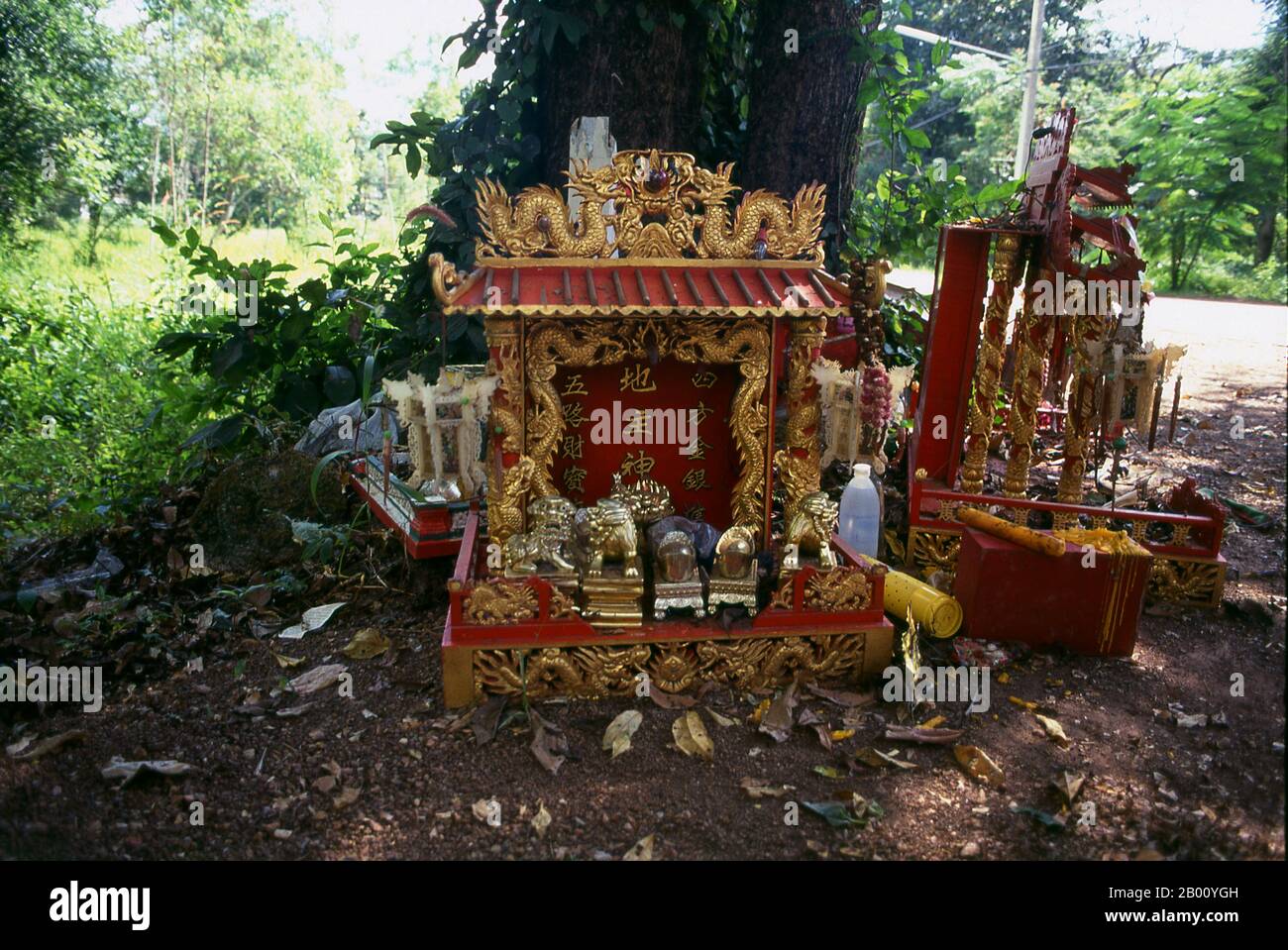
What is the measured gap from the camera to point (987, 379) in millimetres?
5879

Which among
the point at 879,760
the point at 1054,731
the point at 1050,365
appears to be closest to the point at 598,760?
the point at 879,760

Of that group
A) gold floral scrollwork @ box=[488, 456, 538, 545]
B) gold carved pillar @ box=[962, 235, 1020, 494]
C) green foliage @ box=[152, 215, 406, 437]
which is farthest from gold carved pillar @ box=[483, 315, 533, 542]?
gold carved pillar @ box=[962, 235, 1020, 494]

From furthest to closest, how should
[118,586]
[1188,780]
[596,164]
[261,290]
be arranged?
[261,290] < [596,164] < [118,586] < [1188,780]

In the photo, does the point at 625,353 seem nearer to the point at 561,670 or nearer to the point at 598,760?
the point at 561,670

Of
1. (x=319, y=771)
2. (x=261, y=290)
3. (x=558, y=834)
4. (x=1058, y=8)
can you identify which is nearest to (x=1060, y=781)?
(x=558, y=834)

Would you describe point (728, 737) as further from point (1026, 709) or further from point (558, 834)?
point (1026, 709)

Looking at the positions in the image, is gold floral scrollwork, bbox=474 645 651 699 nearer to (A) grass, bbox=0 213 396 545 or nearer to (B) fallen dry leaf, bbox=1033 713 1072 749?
(B) fallen dry leaf, bbox=1033 713 1072 749

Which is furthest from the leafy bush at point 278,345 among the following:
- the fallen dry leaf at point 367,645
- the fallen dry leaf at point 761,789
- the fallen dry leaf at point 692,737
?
the fallen dry leaf at point 761,789

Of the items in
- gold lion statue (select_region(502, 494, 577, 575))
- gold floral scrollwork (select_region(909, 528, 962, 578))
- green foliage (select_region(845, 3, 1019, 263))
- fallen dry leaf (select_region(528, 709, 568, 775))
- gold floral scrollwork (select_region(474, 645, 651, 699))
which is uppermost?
green foliage (select_region(845, 3, 1019, 263))

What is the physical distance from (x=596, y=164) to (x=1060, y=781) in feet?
16.6

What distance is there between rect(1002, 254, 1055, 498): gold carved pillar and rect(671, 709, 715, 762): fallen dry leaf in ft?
10.1

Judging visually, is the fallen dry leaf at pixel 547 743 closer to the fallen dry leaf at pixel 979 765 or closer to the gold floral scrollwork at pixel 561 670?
the gold floral scrollwork at pixel 561 670

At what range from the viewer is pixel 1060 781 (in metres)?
3.56

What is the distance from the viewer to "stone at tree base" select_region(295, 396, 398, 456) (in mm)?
6589
